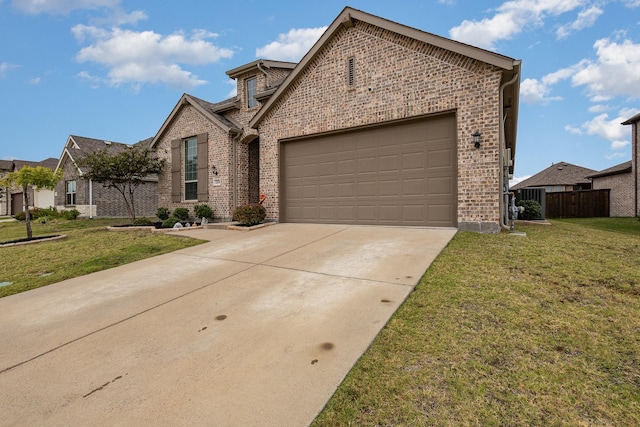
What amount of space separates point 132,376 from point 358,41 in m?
9.83

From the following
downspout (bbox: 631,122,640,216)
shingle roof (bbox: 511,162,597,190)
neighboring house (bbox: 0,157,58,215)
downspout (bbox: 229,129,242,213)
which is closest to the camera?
downspout (bbox: 229,129,242,213)

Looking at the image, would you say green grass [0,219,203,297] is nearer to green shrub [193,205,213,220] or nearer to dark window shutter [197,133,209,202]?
green shrub [193,205,213,220]

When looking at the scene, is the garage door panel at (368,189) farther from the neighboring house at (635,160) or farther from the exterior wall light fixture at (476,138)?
the neighboring house at (635,160)

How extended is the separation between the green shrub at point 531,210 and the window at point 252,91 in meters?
11.5

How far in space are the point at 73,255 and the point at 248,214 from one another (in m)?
4.63

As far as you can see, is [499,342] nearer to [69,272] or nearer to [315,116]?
[69,272]

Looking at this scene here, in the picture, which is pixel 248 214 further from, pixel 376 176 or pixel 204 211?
pixel 376 176

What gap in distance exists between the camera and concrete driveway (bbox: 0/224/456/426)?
2.02 metres

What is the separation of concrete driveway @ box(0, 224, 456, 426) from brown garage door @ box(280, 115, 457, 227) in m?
Answer: 2.82

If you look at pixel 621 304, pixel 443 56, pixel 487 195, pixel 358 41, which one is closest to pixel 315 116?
pixel 358 41

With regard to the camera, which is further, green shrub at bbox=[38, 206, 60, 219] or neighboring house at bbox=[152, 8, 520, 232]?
green shrub at bbox=[38, 206, 60, 219]

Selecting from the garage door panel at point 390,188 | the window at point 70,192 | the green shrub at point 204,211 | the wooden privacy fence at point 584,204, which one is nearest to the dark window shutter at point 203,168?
the green shrub at point 204,211

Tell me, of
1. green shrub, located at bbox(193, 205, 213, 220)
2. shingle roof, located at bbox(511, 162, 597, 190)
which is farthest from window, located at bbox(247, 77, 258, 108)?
shingle roof, located at bbox(511, 162, 597, 190)

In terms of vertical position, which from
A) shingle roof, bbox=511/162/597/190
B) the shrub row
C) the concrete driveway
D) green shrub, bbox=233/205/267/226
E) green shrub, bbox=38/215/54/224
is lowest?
the concrete driveway
